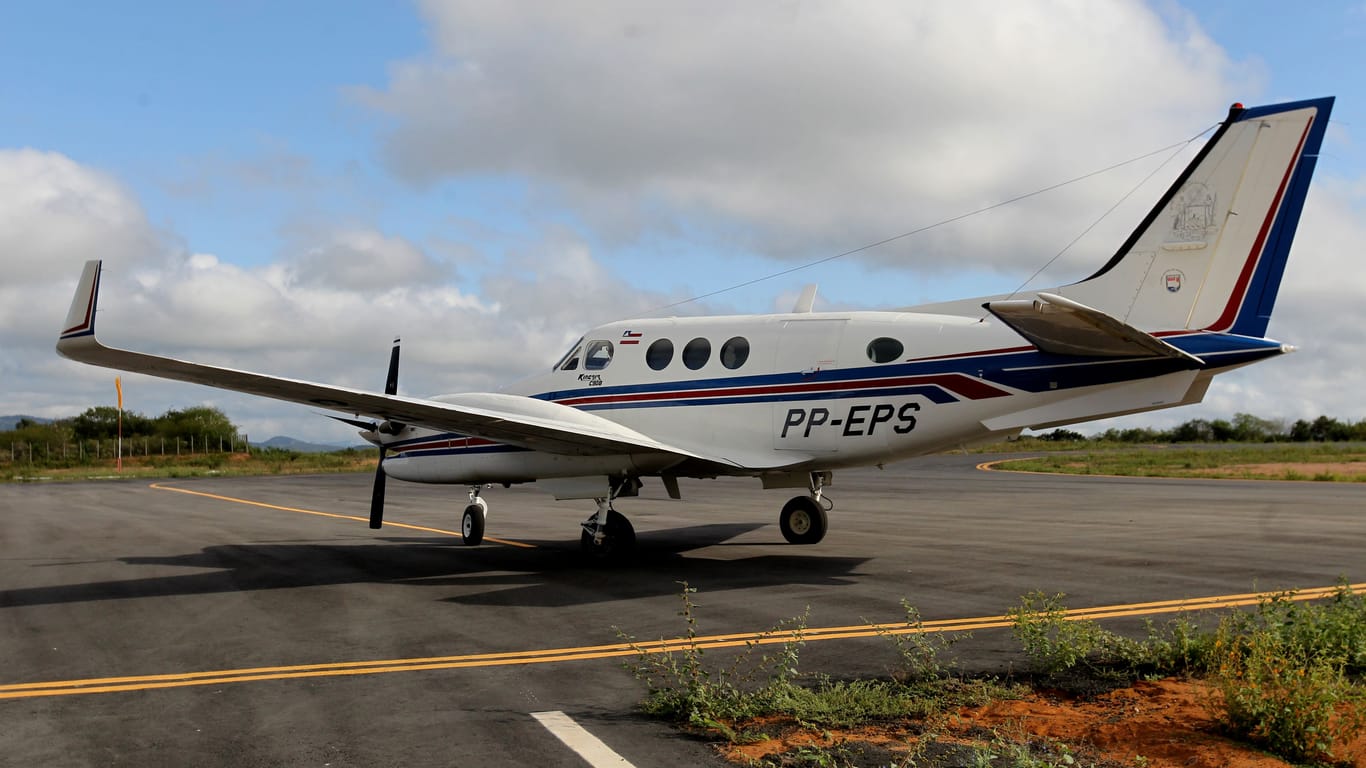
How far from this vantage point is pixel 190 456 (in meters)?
84.1

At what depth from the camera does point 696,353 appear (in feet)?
55.9

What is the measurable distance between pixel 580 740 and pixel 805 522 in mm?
12289

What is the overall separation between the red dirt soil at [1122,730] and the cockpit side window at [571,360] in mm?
12209

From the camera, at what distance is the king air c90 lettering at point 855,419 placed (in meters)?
15.2

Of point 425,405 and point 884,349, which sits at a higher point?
point 884,349

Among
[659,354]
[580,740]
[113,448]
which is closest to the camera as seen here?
[580,740]

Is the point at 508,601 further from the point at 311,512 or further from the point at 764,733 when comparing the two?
the point at 311,512

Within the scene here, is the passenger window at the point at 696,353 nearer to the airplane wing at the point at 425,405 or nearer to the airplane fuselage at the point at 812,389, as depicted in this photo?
the airplane fuselage at the point at 812,389

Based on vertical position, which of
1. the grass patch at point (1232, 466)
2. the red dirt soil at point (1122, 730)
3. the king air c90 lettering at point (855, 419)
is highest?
the king air c90 lettering at point (855, 419)

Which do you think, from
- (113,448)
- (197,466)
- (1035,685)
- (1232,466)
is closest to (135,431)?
(113,448)

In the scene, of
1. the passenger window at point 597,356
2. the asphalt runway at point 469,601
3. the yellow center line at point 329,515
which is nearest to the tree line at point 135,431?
the yellow center line at point 329,515

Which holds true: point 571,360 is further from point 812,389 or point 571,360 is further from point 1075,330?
point 1075,330

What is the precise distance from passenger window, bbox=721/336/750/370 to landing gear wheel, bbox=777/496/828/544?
11.1ft

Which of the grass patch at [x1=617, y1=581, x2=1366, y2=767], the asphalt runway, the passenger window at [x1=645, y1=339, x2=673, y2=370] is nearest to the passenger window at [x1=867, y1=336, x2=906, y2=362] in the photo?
the asphalt runway
